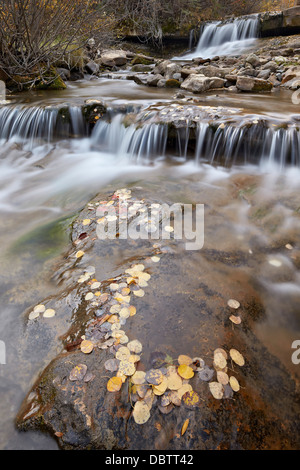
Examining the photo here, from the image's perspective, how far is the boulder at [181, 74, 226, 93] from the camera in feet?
27.6

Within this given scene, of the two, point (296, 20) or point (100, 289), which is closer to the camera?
point (100, 289)

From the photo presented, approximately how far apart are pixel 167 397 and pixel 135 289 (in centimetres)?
84

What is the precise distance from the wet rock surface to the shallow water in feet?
0.10

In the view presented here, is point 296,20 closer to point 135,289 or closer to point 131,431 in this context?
point 135,289

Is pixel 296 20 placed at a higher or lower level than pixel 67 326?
higher

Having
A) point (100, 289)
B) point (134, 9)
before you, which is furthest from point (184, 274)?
point (134, 9)

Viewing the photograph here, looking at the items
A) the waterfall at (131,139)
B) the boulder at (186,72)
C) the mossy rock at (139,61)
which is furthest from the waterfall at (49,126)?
the mossy rock at (139,61)

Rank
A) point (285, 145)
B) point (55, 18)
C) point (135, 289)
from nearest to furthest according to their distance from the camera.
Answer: point (135, 289) → point (285, 145) → point (55, 18)

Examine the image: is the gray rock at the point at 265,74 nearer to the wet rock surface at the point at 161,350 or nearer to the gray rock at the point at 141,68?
the gray rock at the point at 141,68

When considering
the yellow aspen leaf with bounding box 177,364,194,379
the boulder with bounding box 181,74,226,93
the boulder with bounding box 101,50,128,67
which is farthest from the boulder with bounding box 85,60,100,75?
the yellow aspen leaf with bounding box 177,364,194,379

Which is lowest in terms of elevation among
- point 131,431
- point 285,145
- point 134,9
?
point 131,431

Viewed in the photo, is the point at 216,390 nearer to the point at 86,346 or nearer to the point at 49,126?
the point at 86,346

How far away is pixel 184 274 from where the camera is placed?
2.44 m

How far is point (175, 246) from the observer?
2.80m
